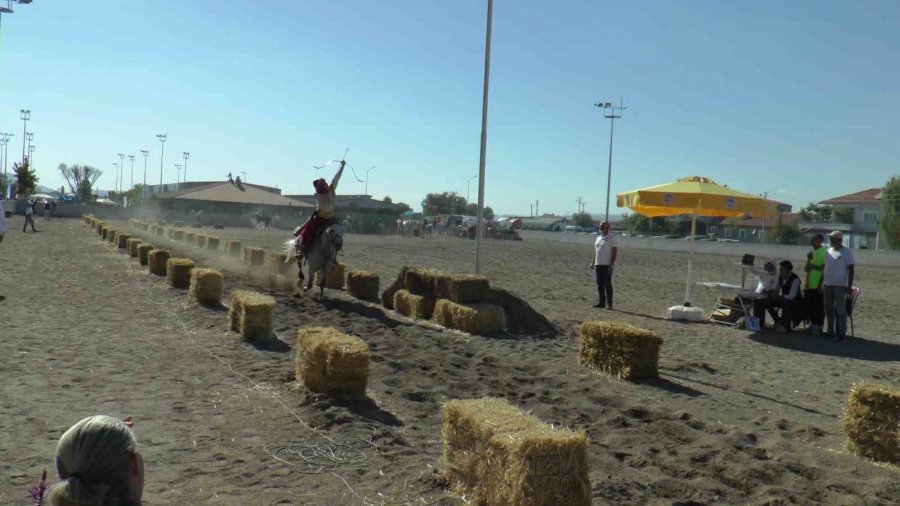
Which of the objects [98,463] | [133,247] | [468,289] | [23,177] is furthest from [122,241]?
[23,177]

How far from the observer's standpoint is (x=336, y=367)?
789 centimetres

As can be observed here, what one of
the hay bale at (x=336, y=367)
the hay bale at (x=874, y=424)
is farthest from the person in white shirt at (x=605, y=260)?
the hay bale at (x=874, y=424)

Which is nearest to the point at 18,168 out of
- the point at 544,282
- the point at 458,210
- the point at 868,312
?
the point at 458,210

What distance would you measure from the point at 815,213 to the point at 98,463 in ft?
413

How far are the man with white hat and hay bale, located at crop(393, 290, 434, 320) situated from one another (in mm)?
7326

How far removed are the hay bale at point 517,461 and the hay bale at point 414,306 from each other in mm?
9151

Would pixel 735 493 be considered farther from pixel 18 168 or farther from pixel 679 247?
pixel 18 168

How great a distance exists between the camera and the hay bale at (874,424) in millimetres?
6621

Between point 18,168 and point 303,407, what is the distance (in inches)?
4421

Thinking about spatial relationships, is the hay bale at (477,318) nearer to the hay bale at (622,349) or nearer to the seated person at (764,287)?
the hay bale at (622,349)

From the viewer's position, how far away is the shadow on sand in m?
12.3

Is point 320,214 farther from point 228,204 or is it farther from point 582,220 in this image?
point 582,220

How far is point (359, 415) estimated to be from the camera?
24.3 feet

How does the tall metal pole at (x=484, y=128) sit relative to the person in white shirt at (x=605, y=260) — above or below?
above
